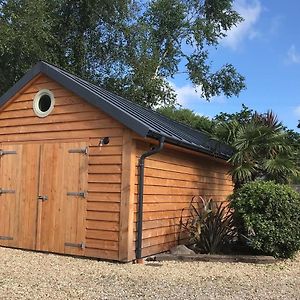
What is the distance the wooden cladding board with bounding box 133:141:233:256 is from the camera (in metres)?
8.91

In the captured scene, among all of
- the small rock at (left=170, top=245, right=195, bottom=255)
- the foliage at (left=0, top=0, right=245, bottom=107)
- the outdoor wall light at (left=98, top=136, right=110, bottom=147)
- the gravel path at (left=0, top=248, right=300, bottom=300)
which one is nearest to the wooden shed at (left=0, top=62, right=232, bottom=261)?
the outdoor wall light at (left=98, top=136, right=110, bottom=147)

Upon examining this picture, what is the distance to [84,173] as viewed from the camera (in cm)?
893

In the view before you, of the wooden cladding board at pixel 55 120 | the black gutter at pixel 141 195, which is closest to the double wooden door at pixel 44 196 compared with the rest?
the wooden cladding board at pixel 55 120

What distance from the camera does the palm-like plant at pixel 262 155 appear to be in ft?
35.2

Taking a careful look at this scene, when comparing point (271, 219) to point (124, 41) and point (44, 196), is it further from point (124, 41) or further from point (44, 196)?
point (124, 41)

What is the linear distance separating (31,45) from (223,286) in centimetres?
1463

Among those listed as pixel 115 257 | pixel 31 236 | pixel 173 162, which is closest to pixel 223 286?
pixel 115 257

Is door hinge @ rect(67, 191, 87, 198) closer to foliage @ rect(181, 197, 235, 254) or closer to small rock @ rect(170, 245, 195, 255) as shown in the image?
small rock @ rect(170, 245, 195, 255)

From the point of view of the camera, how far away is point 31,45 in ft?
59.7

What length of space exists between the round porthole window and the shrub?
4712 millimetres

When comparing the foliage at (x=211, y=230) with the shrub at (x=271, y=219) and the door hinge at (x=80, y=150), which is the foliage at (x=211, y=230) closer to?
the shrub at (x=271, y=219)

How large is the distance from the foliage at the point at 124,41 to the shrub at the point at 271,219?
12570 millimetres

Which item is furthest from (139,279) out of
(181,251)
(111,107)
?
(111,107)

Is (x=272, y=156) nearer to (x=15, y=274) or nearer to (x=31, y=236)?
(x=31, y=236)
